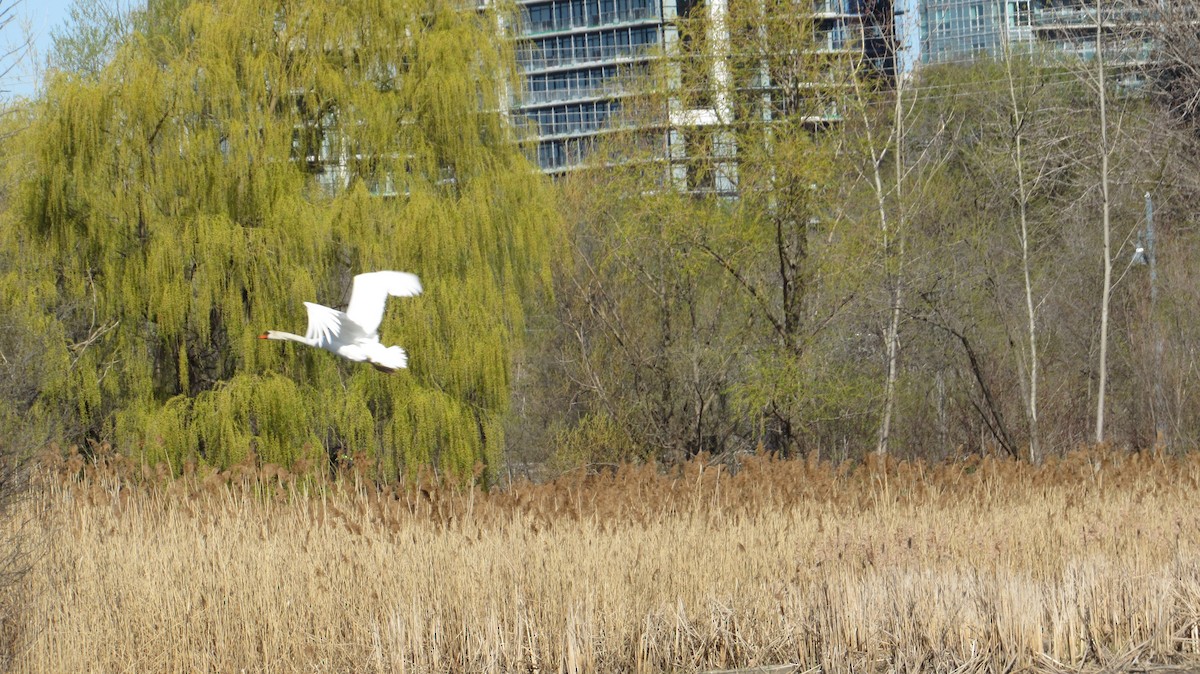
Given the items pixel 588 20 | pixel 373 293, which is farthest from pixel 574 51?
A: pixel 373 293

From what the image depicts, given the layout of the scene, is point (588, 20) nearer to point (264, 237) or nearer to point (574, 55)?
point (574, 55)

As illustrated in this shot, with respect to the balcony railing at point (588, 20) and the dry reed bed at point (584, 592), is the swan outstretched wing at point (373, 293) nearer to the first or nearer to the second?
the dry reed bed at point (584, 592)

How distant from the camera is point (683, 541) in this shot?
9.45 metres

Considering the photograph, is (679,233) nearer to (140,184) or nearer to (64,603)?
(140,184)

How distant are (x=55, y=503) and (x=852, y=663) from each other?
544 cm

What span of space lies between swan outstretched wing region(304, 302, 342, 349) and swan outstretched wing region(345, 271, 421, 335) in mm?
57

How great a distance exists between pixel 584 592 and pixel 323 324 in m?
2.96

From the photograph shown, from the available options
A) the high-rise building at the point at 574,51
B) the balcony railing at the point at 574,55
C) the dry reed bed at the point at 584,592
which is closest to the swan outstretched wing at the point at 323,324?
the dry reed bed at the point at 584,592

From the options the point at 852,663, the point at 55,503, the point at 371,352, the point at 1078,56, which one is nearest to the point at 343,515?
the point at 371,352

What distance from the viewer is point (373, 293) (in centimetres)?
1005

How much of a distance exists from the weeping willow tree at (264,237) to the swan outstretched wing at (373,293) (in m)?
7.58

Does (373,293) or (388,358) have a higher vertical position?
(373,293)

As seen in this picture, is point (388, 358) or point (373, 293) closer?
point (388, 358)

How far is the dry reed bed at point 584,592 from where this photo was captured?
25.3 ft
